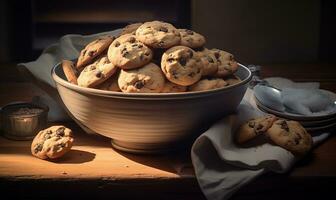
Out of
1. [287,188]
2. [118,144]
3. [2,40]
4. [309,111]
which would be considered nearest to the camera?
[287,188]

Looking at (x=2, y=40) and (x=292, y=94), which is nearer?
(x=292, y=94)

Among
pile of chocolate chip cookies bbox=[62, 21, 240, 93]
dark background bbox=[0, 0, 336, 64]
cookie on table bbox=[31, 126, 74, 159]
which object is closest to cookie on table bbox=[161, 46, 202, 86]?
pile of chocolate chip cookies bbox=[62, 21, 240, 93]

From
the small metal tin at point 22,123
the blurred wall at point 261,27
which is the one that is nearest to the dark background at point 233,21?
the blurred wall at point 261,27

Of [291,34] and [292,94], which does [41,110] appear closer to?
[292,94]

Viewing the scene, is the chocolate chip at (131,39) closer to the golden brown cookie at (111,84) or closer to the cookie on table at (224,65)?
the golden brown cookie at (111,84)

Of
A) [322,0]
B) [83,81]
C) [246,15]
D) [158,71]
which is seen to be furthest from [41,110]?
[322,0]

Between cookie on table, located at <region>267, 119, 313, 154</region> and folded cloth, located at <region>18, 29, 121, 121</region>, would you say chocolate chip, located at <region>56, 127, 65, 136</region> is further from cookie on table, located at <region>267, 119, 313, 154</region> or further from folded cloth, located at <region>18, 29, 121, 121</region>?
cookie on table, located at <region>267, 119, 313, 154</region>

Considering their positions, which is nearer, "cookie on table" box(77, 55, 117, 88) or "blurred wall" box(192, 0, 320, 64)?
"cookie on table" box(77, 55, 117, 88)

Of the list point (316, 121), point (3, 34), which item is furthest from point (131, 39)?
point (3, 34)
